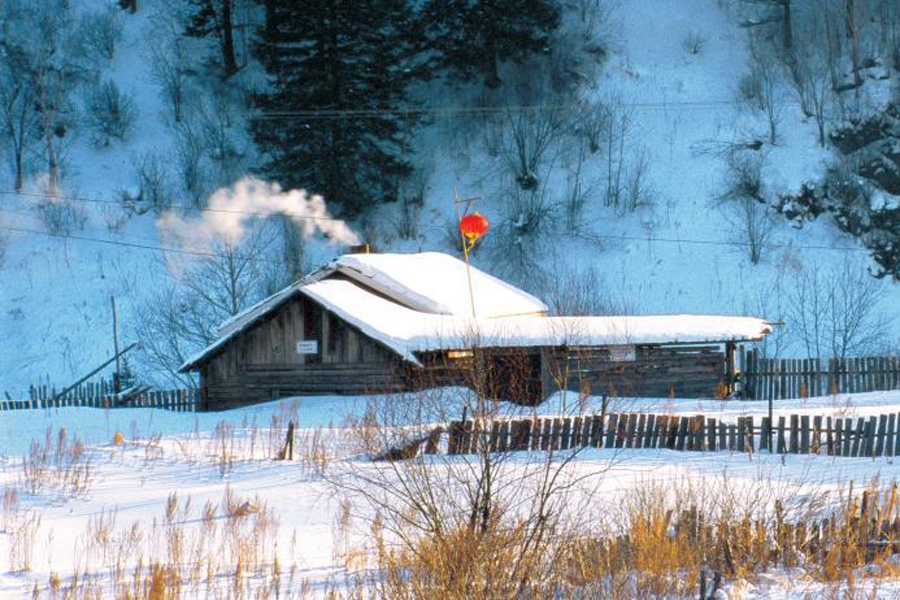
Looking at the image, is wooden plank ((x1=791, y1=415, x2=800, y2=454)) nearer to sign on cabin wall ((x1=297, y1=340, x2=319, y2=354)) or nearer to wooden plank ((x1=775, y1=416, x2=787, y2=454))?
wooden plank ((x1=775, y1=416, x2=787, y2=454))

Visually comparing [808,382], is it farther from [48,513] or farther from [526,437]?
[48,513]

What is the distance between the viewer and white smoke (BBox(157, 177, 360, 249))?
5000 cm

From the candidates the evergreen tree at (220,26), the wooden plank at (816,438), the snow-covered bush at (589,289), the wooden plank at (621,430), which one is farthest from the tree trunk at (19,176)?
the wooden plank at (816,438)

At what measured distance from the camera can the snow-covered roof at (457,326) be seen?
27.1 m

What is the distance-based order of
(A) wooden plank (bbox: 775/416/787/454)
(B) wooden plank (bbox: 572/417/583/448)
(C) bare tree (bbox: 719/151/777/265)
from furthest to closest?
(C) bare tree (bbox: 719/151/777/265) → (A) wooden plank (bbox: 775/416/787/454) → (B) wooden plank (bbox: 572/417/583/448)

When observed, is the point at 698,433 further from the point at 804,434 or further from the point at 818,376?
the point at 818,376

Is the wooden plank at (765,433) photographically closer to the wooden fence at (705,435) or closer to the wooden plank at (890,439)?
the wooden fence at (705,435)

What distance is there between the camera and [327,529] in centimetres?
Result: 1387

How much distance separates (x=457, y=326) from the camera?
27.9 metres

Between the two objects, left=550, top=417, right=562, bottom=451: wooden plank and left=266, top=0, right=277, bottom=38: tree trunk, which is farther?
left=266, top=0, right=277, bottom=38: tree trunk

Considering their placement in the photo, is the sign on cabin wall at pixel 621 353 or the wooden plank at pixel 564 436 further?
the sign on cabin wall at pixel 621 353

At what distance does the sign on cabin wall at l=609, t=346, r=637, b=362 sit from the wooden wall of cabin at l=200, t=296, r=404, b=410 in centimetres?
556

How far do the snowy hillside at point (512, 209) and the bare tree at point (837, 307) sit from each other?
32 cm

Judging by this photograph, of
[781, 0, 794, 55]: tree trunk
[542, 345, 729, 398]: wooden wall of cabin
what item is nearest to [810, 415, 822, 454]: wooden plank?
[542, 345, 729, 398]: wooden wall of cabin
